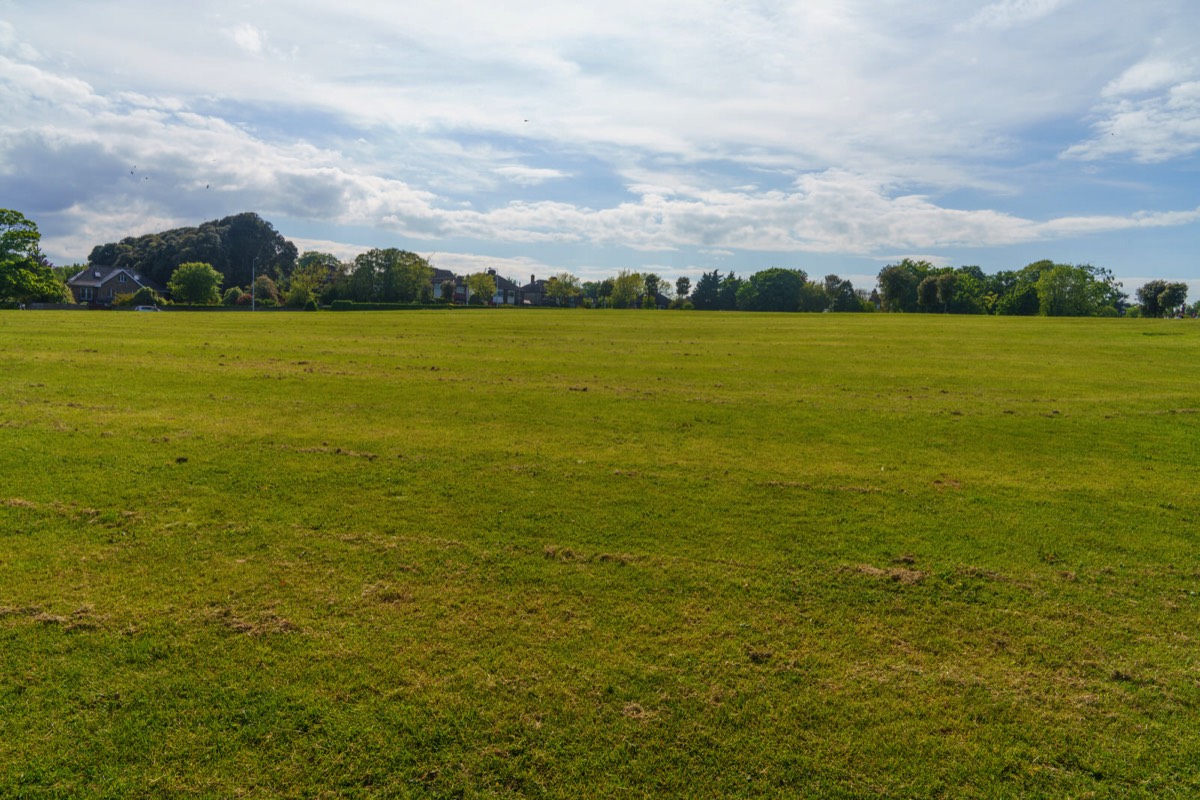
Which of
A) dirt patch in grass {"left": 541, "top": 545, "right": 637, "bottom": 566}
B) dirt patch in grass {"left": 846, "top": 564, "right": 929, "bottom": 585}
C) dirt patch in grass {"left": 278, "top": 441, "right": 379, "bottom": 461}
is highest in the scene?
dirt patch in grass {"left": 278, "top": 441, "right": 379, "bottom": 461}

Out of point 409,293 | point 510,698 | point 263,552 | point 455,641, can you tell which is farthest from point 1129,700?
point 409,293

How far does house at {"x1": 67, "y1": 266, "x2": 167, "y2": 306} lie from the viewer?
11788cm

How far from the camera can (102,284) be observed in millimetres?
118688

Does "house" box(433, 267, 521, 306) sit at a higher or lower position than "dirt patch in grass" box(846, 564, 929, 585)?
higher

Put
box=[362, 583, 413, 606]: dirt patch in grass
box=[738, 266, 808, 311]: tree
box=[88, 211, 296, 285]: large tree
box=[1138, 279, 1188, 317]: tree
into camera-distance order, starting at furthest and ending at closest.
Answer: box=[738, 266, 808, 311]: tree → box=[88, 211, 296, 285]: large tree → box=[1138, 279, 1188, 317]: tree → box=[362, 583, 413, 606]: dirt patch in grass

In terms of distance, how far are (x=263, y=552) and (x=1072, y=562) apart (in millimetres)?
10598

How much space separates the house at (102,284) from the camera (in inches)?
4641

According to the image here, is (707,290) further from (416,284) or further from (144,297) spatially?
(144,297)

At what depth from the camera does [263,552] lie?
8.32 meters

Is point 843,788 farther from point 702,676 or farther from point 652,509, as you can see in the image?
point 652,509

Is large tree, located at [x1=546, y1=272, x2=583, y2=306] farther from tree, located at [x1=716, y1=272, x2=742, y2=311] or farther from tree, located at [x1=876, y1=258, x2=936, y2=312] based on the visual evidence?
tree, located at [x1=876, y1=258, x2=936, y2=312]

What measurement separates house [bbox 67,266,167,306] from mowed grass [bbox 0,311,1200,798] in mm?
127942

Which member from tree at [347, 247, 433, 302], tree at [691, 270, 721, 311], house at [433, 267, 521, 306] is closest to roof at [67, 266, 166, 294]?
tree at [347, 247, 433, 302]

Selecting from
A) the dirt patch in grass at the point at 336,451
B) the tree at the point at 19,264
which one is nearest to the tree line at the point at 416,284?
the tree at the point at 19,264
